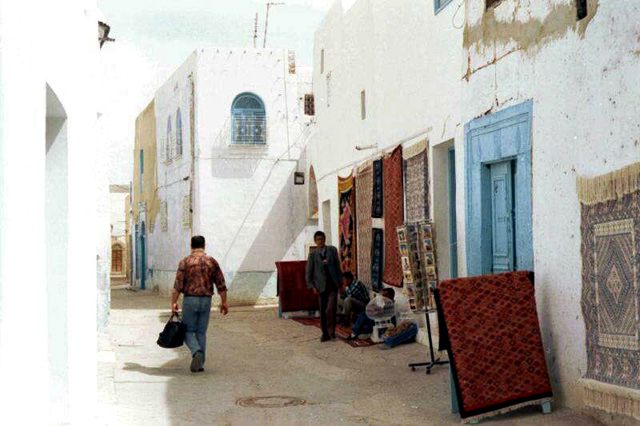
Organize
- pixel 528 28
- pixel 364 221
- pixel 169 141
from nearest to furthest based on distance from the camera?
1. pixel 528 28
2. pixel 364 221
3. pixel 169 141

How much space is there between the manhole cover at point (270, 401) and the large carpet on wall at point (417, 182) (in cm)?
380

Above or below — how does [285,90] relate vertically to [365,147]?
above

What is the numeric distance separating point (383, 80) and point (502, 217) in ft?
17.6

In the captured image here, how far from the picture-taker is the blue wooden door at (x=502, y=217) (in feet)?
28.6

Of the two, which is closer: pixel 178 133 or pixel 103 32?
pixel 103 32

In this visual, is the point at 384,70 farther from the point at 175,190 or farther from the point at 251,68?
the point at 175,190

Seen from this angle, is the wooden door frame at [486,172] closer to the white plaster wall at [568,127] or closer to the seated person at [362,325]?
the white plaster wall at [568,127]

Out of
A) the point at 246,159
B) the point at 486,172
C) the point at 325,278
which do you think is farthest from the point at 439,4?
the point at 246,159

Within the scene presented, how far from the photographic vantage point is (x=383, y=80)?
13.9 m

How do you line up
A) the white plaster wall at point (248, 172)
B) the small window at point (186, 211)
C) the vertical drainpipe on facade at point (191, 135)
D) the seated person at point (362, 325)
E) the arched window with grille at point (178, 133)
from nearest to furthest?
the seated person at point (362, 325), the white plaster wall at point (248, 172), the vertical drainpipe on facade at point (191, 135), the small window at point (186, 211), the arched window with grille at point (178, 133)

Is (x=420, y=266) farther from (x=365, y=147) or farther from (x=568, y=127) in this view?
(x=365, y=147)

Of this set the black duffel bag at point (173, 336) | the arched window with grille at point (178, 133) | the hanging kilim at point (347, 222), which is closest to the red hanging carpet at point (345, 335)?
the hanging kilim at point (347, 222)

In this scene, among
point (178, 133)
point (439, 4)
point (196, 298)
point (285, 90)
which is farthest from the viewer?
point (178, 133)

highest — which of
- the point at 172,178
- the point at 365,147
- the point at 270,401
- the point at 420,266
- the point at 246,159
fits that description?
the point at 246,159
